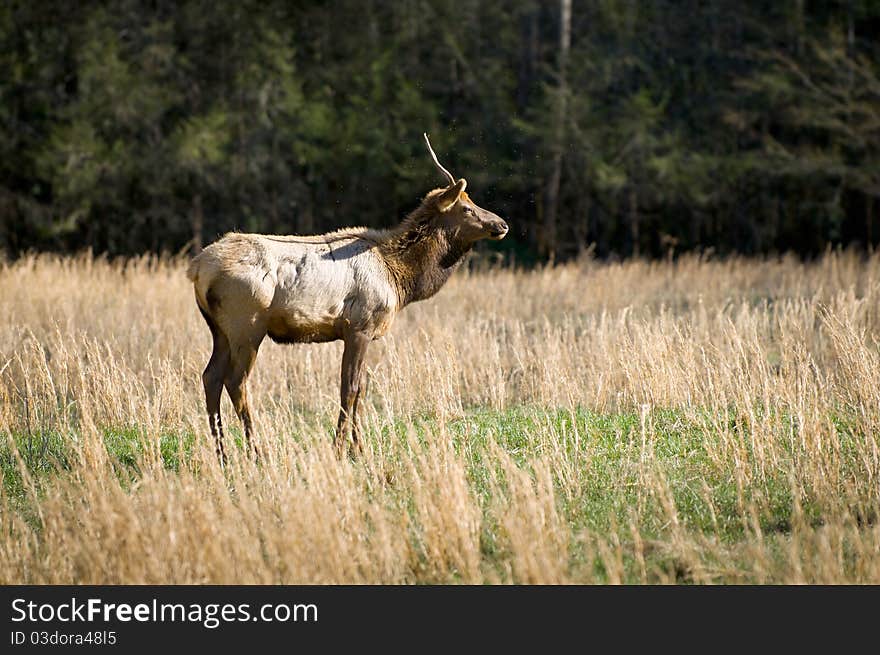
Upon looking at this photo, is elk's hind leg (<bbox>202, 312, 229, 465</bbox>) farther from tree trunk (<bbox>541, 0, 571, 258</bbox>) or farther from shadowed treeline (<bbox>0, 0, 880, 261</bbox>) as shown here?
tree trunk (<bbox>541, 0, 571, 258</bbox>)

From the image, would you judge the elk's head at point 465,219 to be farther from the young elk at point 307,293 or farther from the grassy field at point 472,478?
the grassy field at point 472,478

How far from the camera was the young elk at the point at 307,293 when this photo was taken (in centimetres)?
735

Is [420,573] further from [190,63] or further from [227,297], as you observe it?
[190,63]

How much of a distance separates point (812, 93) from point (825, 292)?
11848 mm

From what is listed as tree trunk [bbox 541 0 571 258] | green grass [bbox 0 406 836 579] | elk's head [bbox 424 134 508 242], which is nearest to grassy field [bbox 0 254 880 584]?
green grass [bbox 0 406 836 579]

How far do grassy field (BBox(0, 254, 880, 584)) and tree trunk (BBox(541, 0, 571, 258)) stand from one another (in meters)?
15.8

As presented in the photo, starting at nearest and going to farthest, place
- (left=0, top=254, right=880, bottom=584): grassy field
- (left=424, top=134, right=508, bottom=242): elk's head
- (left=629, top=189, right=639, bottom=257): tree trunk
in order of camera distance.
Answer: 1. (left=0, top=254, right=880, bottom=584): grassy field
2. (left=424, top=134, right=508, bottom=242): elk's head
3. (left=629, top=189, right=639, bottom=257): tree trunk

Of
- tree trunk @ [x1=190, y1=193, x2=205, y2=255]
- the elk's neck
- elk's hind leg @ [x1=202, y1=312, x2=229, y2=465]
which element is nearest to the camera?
elk's hind leg @ [x1=202, y1=312, x2=229, y2=465]

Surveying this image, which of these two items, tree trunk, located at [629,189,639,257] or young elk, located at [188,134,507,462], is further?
tree trunk, located at [629,189,639,257]

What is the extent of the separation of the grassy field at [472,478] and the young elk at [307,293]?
35cm

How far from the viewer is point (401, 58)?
29.2 meters

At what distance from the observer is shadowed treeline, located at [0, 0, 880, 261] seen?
25.7 meters

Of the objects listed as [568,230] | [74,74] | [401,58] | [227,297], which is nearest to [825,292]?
[227,297]
